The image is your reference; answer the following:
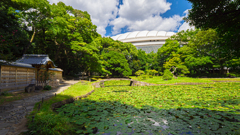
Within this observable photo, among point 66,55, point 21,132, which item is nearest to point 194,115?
point 21,132

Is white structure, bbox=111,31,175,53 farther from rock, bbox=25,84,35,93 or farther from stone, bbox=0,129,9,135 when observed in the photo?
stone, bbox=0,129,9,135

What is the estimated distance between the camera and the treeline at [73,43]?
33.9 ft

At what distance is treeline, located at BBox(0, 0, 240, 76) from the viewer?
33.9 feet

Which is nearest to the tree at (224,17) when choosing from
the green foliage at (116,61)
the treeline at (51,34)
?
the treeline at (51,34)

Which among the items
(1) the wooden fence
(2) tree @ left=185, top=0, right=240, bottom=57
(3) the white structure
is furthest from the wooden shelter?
(3) the white structure

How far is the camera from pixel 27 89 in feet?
26.3

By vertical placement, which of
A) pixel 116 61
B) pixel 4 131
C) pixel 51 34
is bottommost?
pixel 4 131

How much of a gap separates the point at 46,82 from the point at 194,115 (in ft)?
40.8

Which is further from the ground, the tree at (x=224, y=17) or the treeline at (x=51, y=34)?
the treeline at (x=51, y=34)

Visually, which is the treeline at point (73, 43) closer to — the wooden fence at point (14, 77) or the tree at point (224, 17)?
the tree at point (224, 17)

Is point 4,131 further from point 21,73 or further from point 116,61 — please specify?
point 116,61

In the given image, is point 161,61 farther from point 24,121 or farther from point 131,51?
point 24,121

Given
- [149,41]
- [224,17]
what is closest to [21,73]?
[224,17]

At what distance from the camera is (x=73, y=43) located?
1709 cm
